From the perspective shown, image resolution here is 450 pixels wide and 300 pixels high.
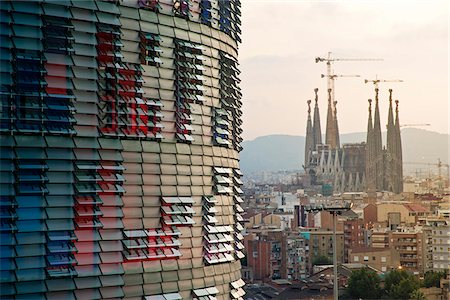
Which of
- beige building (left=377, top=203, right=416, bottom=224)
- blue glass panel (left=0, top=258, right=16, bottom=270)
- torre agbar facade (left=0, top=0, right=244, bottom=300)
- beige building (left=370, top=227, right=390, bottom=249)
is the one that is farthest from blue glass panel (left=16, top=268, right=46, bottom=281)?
beige building (left=377, top=203, right=416, bottom=224)

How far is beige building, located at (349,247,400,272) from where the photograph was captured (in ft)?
277

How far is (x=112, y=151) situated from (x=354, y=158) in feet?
538

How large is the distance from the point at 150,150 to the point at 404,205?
10974cm

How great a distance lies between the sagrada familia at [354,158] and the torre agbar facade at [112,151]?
145 m

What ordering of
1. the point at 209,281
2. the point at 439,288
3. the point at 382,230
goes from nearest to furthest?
the point at 209,281, the point at 439,288, the point at 382,230

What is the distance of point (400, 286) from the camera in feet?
206

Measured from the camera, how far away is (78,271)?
16.1 metres

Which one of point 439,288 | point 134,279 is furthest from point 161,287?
point 439,288

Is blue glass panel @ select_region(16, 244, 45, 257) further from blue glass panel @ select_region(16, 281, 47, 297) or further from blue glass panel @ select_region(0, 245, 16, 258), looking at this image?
blue glass panel @ select_region(16, 281, 47, 297)

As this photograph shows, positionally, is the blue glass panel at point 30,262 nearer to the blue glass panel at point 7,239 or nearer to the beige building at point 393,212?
the blue glass panel at point 7,239

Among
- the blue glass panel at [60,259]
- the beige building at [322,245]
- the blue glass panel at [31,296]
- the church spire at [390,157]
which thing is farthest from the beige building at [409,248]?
the church spire at [390,157]

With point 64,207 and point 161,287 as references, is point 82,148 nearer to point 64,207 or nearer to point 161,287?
point 64,207

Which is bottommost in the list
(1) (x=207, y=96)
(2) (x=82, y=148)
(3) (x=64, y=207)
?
(3) (x=64, y=207)

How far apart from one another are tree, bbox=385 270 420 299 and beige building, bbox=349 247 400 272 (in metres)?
16.9
